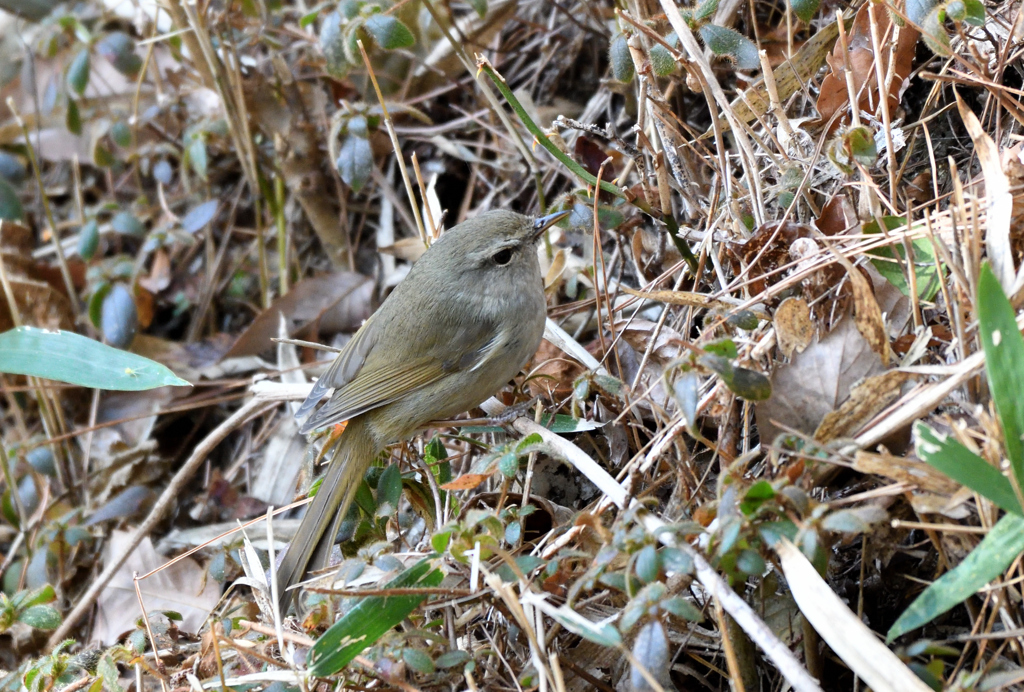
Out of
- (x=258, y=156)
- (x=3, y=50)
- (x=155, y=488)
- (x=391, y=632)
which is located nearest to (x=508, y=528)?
(x=391, y=632)

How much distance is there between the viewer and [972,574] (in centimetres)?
184

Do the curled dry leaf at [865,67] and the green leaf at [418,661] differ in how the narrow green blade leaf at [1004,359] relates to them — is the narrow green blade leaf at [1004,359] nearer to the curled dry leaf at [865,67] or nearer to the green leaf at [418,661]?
the curled dry leaf at [865,67]

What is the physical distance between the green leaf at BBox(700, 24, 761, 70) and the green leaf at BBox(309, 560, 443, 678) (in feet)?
6.13

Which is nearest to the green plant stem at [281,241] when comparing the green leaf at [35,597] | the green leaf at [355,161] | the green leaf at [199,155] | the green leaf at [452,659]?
the green leaf at [199,155]

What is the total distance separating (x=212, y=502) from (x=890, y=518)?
320 cm

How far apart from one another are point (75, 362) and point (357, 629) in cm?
179

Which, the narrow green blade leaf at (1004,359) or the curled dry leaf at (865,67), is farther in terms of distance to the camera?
the curled dry leaf at (865,67)

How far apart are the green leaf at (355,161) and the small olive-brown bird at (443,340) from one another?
45 centimetres

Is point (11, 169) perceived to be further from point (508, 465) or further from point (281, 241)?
point (508, 465)

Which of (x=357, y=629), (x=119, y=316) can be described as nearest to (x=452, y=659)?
(x=357, y=629)

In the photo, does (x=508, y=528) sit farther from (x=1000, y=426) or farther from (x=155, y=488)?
(x=155, y=488)

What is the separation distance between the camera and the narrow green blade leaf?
188 centimetres

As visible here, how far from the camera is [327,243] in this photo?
4.73m

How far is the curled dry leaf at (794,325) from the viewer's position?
237 centimetres
